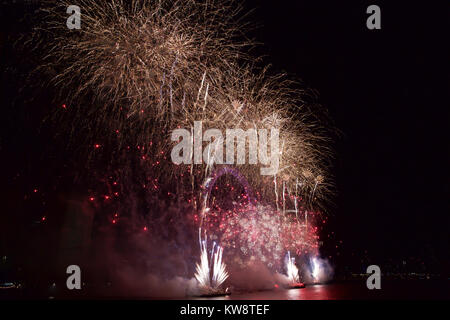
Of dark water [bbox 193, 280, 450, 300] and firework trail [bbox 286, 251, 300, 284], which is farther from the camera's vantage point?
firework trail [bbox 286, 251, 300, 284]

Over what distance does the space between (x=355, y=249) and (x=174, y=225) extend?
195 feet

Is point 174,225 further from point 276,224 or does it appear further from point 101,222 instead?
point 276,224

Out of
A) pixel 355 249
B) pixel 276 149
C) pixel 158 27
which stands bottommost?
pixel 355 249

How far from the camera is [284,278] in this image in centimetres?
3116

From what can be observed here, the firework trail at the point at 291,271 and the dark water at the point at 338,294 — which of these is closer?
the dark water at the point at 338,294

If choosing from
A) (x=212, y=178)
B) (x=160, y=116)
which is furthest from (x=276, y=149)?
(x=160, y=116)

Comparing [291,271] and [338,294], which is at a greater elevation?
[338,294]

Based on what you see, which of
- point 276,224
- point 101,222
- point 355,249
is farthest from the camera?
point 355,249

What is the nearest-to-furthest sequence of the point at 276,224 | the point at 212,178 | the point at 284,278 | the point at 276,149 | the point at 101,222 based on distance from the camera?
the point at 212,178
the point at 276,149
the point at 101,222
the point at 276,224
the point at 284,278

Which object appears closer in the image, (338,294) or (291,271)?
(338,294)

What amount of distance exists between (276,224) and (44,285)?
14.4 metres

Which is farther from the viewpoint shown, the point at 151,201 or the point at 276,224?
the point at 276,224
